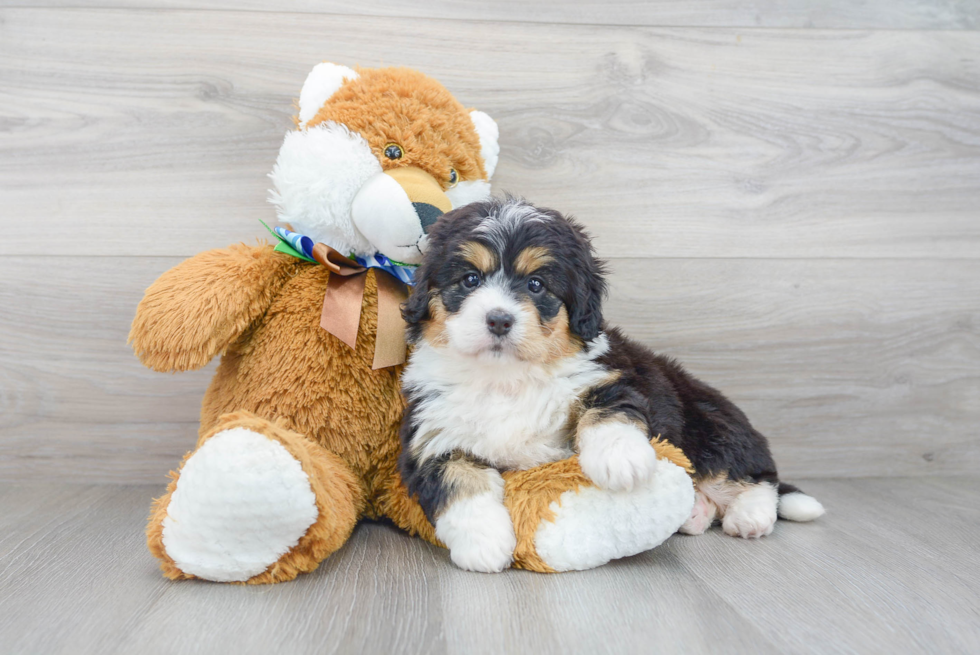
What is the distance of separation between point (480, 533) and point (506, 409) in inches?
10.2

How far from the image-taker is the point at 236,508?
1.25m

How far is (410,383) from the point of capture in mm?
1529

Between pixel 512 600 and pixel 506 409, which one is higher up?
pixel 506 409

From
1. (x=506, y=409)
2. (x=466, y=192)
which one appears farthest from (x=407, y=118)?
(x=506, y=409)

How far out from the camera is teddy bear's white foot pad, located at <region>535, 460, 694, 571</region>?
1.35 m

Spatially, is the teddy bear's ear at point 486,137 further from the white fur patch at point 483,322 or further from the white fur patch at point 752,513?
the white fur patch at point 752,513

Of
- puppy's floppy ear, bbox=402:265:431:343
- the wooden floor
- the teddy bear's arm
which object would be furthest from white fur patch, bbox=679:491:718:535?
the teddy bear's arm

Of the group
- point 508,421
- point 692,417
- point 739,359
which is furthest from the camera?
point 739,359

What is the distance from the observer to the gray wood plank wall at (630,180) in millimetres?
2008

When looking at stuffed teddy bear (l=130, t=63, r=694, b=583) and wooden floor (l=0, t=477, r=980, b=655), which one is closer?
wooden floor (l=0, t=477, r=980, b=655)

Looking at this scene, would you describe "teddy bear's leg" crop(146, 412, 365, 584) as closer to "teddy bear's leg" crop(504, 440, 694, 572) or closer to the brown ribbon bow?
the brown ribbon bow

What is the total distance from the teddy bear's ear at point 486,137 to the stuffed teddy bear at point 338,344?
0.01 m

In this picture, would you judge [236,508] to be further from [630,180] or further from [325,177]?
[630,180]

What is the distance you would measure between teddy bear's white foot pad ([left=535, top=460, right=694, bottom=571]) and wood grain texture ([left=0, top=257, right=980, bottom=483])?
0.85 meters
